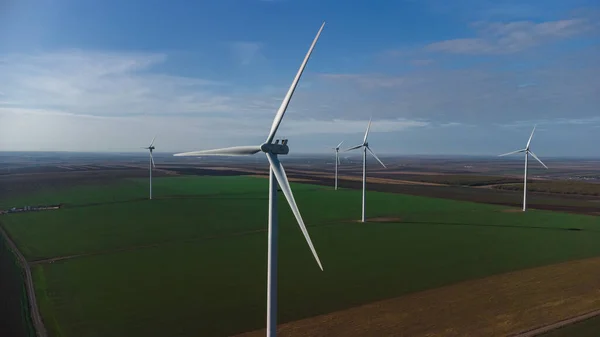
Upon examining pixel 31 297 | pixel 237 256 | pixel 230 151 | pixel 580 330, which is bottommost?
pixel 580 330

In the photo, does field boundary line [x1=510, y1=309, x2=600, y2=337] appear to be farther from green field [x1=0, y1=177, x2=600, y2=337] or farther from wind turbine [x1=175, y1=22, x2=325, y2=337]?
wind turbine [x1=175, y1=22, x2=325, y2=337]

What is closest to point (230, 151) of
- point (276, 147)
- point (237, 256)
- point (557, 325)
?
point (276, 147)

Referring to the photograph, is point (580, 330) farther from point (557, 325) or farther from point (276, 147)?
point (276, 147)

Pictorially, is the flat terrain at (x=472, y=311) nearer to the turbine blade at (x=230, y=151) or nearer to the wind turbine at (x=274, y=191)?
the wind turbine at (x=274, y=191)

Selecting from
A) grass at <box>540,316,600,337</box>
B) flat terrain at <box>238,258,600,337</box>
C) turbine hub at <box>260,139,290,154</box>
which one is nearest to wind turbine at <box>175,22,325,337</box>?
turbine hub at <box>260,139,290,154</box>

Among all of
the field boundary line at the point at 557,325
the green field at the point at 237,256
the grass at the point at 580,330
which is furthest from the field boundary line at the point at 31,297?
the grass at the point at 580,330

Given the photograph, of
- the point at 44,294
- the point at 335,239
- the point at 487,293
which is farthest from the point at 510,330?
the point at 44,294
